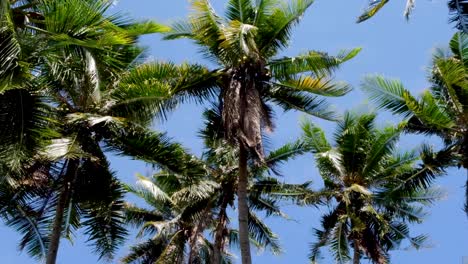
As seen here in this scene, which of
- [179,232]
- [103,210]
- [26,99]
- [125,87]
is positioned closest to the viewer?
[26,99]

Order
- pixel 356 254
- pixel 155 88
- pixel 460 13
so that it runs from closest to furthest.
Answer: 1. pixel 460 13
2. pixel 155 88
3. pixel 356 254

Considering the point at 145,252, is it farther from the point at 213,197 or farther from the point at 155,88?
the point at 155,88

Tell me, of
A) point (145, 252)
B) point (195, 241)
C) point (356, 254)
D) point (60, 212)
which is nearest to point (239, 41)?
point (60, 212)

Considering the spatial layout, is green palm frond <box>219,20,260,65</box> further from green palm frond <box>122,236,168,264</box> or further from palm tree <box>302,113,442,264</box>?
green palm frond <box>122,236,168,264</box>

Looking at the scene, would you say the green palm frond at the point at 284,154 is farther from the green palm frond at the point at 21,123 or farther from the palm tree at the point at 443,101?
the green palm frond at the point at 21,123

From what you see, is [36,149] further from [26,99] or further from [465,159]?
[465,159]

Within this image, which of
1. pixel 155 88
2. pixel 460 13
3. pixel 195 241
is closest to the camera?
pixel 460 13

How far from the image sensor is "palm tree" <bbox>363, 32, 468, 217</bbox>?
57.9ft

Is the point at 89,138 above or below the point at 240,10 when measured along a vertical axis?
below

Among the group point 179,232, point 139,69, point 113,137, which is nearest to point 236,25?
point 139,69

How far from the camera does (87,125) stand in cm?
1677

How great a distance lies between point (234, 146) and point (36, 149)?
760cm

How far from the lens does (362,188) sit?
866 inches

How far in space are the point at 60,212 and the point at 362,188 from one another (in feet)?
31.6
